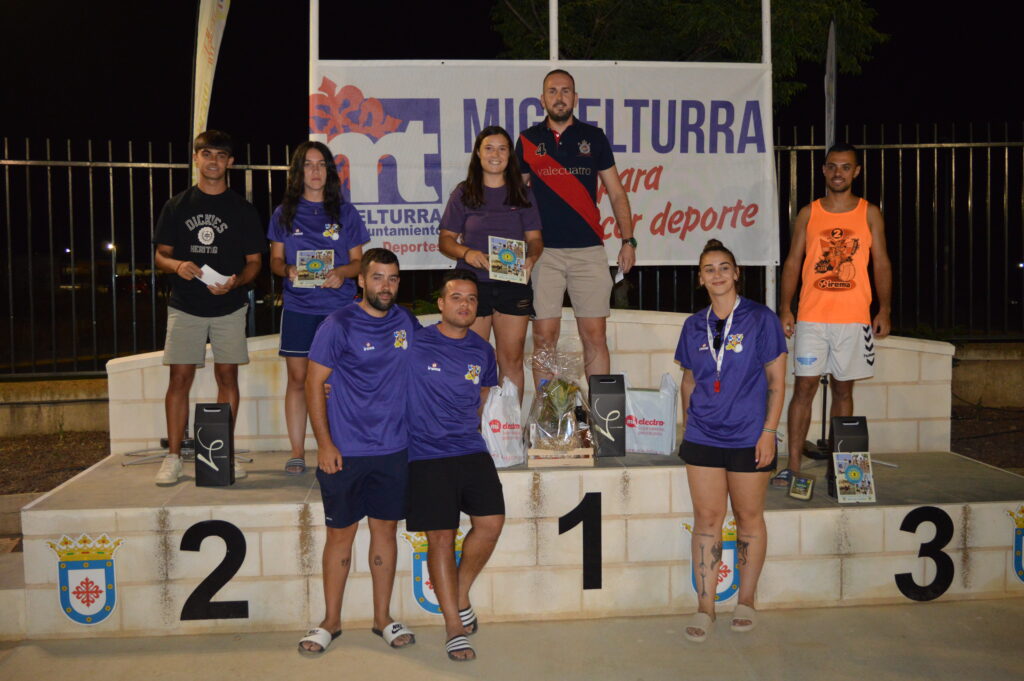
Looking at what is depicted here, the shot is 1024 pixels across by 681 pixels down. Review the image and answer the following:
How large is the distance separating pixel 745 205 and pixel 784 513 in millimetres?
2522

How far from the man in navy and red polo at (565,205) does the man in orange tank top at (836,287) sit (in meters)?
0.99

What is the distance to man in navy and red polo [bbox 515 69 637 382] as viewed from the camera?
4.85 meters

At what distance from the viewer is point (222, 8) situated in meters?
5.64

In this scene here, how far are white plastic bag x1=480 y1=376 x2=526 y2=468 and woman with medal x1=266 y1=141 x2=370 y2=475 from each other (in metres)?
0.96

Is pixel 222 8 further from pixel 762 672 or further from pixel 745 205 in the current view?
pixel 762 672

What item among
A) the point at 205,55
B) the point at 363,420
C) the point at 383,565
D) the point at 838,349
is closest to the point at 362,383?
the point at 363,420

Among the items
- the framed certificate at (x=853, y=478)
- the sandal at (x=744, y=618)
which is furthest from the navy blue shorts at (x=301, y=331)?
the framed certificate at (x=853, y=478)

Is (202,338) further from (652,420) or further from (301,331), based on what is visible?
(652,420)

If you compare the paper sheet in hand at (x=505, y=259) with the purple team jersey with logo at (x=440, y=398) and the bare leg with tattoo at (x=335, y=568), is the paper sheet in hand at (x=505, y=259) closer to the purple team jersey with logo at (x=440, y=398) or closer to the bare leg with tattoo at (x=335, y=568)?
the purple team jersey with logo at (x=440, y=398)

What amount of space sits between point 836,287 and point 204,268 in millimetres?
3255

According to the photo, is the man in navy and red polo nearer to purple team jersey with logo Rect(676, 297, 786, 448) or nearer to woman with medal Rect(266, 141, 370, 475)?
woman with medal Rect(266, 141, 370, 475)

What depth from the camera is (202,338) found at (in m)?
4.79

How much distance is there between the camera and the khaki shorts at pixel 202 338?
15.5ft

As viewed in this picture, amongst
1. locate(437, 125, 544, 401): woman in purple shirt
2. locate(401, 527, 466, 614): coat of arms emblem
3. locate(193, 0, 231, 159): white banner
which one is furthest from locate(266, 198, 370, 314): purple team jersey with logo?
locate(401, 527, 466, 614): coat of arms emblem
